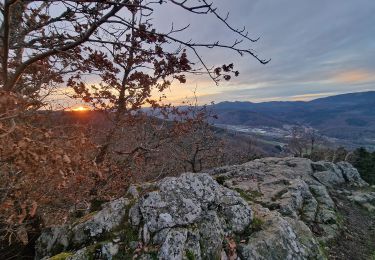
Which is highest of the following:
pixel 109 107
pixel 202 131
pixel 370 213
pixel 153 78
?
pixel 153 78

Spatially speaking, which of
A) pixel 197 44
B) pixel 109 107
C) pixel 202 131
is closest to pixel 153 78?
pixel 109 107

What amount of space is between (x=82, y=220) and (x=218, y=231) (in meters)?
3.95

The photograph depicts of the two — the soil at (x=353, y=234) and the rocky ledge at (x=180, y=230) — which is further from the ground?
the rocky ledge at (x=180, y=230)

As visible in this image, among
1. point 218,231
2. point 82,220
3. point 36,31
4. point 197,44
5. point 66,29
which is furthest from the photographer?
point 82,220

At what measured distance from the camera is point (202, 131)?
3369 centimetres

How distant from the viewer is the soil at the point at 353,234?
1207 cm

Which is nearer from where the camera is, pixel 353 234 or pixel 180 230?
pixel 180 230

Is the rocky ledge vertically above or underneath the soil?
above

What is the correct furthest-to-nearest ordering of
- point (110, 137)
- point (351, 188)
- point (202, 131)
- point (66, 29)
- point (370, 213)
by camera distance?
point (202, 131) → point (351, 188) → point (370, 213) → point (110, 137) → point (66, 29)

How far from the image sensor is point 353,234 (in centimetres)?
1405

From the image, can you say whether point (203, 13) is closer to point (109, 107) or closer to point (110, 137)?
point (110, 137)

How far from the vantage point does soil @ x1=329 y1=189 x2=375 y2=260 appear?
1207 centimetres

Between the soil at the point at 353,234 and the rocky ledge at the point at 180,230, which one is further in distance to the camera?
the soil at the point at 353,234

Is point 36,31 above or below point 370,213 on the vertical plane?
above
